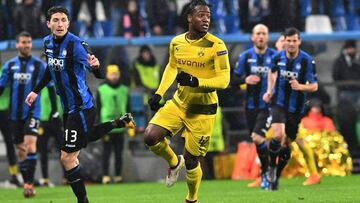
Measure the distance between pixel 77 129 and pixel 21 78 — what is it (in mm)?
5598

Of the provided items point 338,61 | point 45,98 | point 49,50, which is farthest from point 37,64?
point 338,61

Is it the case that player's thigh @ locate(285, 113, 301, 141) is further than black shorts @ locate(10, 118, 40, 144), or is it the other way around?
black shorts @ locate(10, 118, 40, 144)

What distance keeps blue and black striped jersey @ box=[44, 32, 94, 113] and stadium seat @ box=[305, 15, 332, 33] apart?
35.5 feet

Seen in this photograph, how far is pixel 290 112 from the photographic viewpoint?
51.9ft

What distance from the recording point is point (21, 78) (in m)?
17.1

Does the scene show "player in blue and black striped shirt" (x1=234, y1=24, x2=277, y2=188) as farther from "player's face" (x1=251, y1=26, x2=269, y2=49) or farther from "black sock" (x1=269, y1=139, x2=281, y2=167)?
"black sock" (x1=269, y1=139, x2=281, y2=167)

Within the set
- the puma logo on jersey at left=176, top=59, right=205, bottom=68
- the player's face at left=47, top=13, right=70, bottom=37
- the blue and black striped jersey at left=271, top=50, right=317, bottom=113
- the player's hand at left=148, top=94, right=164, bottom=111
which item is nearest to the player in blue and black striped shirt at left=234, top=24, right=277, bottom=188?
the blue and black striped jersey at left=271, top=50, right=317, bottom=113

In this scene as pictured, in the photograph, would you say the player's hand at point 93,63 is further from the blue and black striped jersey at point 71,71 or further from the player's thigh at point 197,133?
the player's thigh at point 197,133

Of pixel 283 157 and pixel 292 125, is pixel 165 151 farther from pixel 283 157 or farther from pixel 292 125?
pixel 292 125

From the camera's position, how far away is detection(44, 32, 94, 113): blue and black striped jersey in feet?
39.1

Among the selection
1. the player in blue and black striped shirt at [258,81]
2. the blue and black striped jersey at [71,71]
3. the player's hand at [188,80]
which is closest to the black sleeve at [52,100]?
the player in blue and black striped shirt at [258,81]

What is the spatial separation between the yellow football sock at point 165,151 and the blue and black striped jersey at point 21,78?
5057 millimetres

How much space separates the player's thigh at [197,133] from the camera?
39.3ft

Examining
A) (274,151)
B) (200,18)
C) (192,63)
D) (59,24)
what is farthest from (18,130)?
(200,18)
